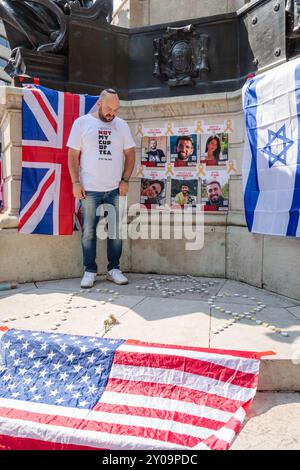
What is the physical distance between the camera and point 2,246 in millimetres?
4723

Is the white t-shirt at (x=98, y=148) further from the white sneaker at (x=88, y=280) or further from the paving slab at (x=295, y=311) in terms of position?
the paving slab at (x=295, y=311)

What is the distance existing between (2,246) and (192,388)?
10.7 feet

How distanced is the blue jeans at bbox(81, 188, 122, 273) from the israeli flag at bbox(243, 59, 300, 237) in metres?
1.61

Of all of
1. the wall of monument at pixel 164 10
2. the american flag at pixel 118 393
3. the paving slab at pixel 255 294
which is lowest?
the american flag at pixel 118 393

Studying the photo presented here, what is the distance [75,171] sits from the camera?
454 centimetres

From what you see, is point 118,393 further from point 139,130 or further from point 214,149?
point 139,130

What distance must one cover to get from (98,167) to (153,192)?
102 cm

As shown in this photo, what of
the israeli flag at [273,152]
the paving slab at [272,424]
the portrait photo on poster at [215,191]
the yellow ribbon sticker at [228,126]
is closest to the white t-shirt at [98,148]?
the portrait photo on poster at [215,191]

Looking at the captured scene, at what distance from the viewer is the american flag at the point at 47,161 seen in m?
4.81

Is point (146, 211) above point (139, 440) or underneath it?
above

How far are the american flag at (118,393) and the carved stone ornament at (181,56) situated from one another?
378cm

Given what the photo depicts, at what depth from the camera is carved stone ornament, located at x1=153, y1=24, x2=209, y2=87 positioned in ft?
16.3
